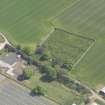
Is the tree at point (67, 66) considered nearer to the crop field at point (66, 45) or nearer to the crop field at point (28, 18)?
the crop field at point (66, 45)

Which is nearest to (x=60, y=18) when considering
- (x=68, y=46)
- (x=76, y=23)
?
(x=76, y=23)

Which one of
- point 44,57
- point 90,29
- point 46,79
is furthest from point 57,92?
point 90,29

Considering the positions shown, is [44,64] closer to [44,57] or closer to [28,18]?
[44,57]

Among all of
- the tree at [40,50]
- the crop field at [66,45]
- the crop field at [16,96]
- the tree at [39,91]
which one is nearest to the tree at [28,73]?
the crop field at [16,96]

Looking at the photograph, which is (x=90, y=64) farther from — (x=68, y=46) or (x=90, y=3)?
(x=90, y=3)

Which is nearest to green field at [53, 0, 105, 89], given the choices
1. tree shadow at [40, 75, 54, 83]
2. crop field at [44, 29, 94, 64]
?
crop field at [44, 29, 94, 64]

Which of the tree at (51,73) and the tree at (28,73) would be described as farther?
the tree at (28,73)
